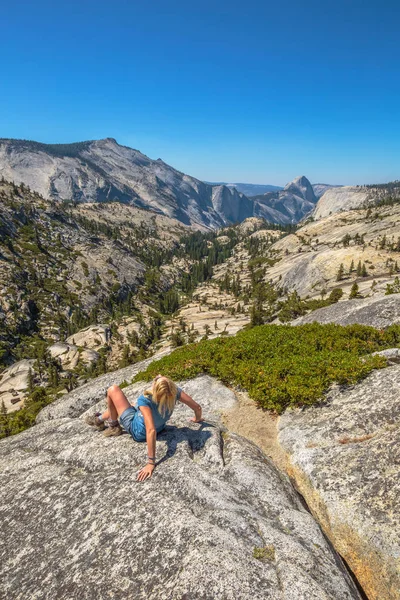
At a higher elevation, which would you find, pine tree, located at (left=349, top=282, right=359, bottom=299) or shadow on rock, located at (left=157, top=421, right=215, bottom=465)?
shadow on rock, located at (left=157, top=421, right=215, bottom=465)

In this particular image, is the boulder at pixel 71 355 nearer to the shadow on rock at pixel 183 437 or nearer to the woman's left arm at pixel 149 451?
the shadow on rock at pixel 183 437

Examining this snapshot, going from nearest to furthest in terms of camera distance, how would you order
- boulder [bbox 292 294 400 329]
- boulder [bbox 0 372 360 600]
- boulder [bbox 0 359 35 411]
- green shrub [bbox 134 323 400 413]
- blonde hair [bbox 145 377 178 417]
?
1. boulder [bbox 0 372 360 600]
2. blonde hair [bbox 145 377 178 417]
3. green shrub [bbox 134 323 400 413]
4. boulder [bbox 292 294 400 329]
5. boulder [bbox 0 359 35 411]

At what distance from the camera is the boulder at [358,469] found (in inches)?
300

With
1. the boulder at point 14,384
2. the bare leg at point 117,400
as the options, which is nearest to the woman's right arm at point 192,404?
the bare leg at point 117,400

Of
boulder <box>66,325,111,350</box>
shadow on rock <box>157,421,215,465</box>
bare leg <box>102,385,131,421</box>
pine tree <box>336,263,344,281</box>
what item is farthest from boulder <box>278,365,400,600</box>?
boulder <box>66,325,111,350</box>

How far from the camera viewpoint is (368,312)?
81.5ft

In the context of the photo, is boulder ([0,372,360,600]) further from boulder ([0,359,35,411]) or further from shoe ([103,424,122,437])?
boulder ([0,359,35,411])

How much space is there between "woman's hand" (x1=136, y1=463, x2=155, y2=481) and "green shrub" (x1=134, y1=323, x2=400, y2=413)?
670 cm

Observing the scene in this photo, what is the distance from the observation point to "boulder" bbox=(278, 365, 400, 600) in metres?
7.61

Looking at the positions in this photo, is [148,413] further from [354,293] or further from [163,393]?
[354,293]

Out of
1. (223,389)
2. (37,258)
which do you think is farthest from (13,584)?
(37,258)

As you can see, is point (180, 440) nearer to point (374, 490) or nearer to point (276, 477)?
point (276, 477)

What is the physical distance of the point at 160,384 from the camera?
899 cm

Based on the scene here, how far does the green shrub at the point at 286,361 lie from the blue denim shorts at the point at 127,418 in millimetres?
6261
